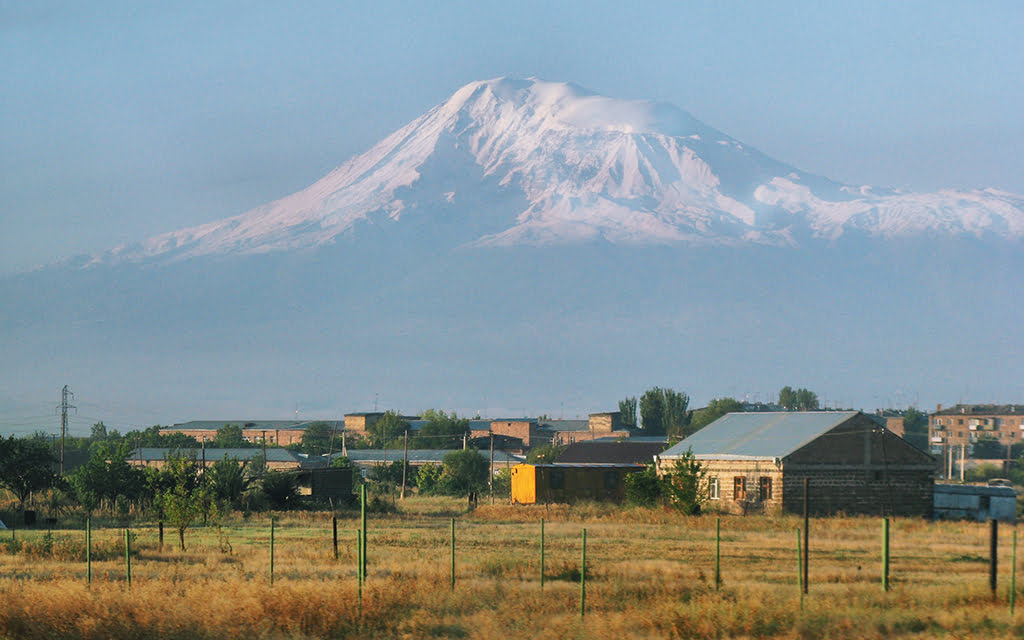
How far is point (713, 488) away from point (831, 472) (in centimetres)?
692

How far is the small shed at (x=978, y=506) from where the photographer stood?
64.4 meters

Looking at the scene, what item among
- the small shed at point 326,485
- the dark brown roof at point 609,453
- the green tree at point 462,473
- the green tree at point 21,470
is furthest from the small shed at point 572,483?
the green tree at point 462,473

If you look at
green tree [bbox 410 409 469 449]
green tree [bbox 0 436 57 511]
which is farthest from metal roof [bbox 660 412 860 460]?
green tree [bbox 410 409 469 449]

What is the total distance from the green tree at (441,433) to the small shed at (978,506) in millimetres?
100040

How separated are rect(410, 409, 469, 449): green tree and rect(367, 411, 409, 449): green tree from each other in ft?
15.7

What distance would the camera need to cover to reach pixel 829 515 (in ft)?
202

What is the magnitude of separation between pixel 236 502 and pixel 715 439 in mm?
27098

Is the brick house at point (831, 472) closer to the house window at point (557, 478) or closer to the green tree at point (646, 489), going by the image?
the green tree at point (646, 489)

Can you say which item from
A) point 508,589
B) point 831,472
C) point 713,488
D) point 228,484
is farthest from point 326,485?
point 508,589

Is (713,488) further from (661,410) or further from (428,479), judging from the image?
(661,410)

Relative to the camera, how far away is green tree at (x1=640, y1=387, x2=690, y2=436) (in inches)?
7653

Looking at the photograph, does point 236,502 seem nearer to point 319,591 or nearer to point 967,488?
point 967,488

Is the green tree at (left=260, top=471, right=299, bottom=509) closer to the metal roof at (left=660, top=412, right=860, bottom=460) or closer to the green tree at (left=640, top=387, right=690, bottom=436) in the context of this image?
the metal roof at (left=660, top=412, right=860, bottom=460)

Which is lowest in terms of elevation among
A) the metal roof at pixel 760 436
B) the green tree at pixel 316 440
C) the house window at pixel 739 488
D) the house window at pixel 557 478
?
the green tree at pixel 316 440
